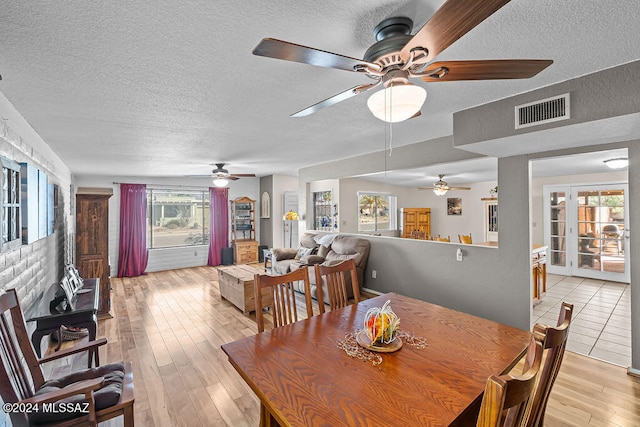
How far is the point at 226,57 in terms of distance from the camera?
1.71 metres

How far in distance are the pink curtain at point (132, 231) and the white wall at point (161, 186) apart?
0.16m

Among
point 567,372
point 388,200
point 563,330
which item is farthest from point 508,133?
point 388,200

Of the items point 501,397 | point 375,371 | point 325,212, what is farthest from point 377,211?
point 501,397

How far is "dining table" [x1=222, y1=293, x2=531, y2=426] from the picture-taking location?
3.56 feet

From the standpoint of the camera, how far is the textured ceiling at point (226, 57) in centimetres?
132

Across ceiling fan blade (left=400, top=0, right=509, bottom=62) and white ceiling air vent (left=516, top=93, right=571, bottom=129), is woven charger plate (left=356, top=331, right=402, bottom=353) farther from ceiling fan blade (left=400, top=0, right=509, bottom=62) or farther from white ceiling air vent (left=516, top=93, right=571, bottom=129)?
white ceiling air vent (left=516, top=93, right=571, bottom=129)

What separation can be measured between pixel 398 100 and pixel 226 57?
3.37ft

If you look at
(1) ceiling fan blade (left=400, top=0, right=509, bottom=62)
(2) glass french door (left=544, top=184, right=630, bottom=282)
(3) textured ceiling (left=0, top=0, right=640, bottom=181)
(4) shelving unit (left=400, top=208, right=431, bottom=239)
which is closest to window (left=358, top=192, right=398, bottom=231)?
(4) shelving unit (left=400, top=208, right=431, bottom=239)

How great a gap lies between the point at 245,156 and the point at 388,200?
4.83 metres

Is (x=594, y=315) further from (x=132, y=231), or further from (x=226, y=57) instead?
(x=132, y=231)

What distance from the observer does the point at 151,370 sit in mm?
2758

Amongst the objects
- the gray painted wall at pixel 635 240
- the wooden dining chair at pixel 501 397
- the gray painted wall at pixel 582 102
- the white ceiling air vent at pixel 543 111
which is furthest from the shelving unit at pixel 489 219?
the wooden dining chair at pixel 501 397

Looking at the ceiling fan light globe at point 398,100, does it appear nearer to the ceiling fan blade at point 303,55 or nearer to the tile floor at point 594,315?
the ceiling fan blade at point 303,55

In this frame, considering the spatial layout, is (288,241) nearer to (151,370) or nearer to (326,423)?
(151,370)
